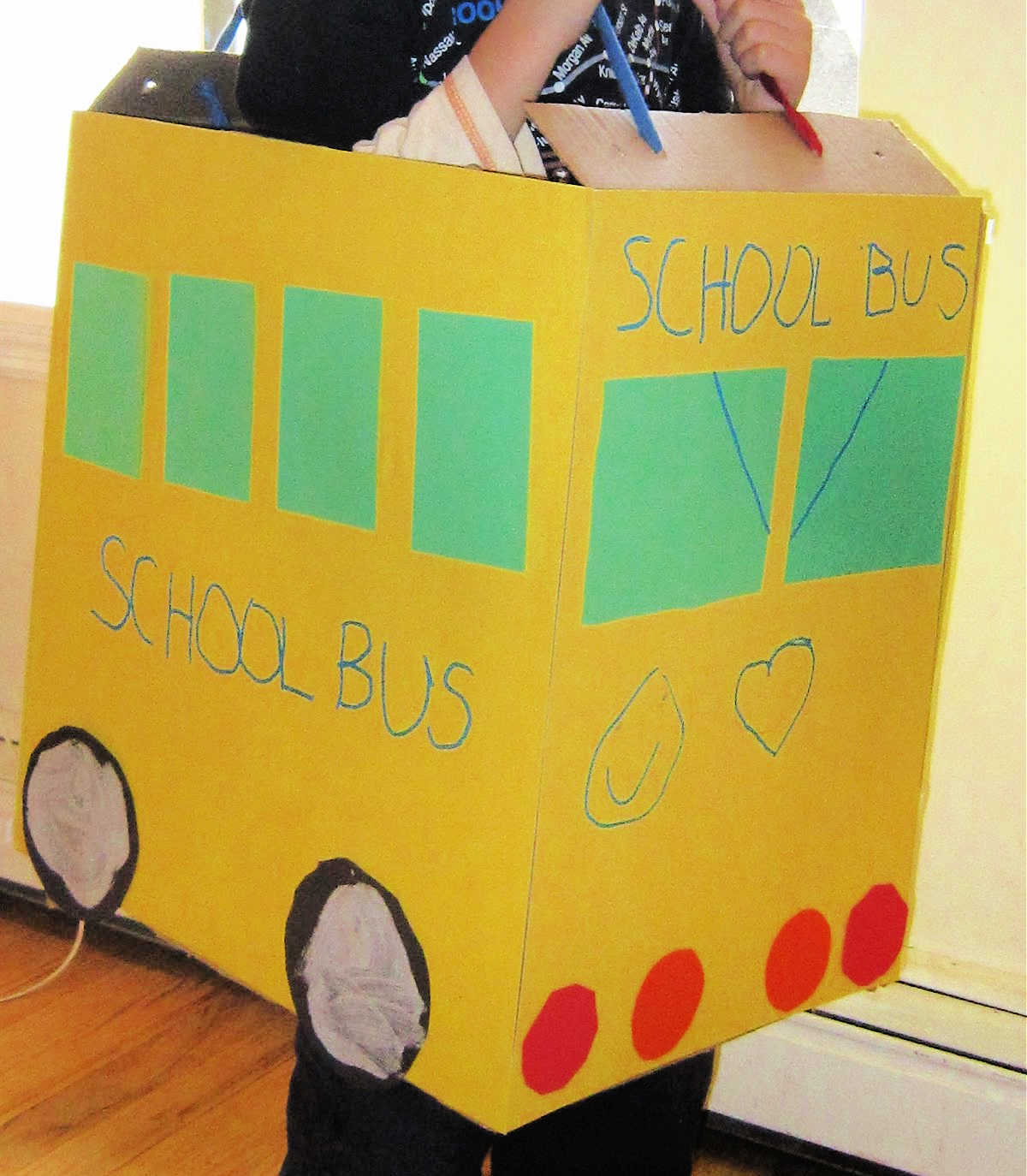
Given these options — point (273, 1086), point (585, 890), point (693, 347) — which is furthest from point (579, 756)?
A: point (273, 1086)

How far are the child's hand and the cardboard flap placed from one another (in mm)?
26

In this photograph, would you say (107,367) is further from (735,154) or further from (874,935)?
(874,935)

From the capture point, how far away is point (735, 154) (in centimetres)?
54

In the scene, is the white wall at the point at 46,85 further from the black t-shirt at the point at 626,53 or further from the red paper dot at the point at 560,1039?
the red paper dot at the point at 560,1039

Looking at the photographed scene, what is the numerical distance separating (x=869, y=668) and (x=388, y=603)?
9.0 inches

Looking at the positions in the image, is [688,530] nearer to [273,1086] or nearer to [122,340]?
[122,340]

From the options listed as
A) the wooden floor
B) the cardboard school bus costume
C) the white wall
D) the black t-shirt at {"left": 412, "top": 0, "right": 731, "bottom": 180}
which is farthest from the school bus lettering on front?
the white wall

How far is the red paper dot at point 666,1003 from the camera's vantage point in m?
0.57

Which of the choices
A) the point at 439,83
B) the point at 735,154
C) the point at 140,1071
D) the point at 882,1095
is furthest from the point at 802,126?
the point at 140,1071

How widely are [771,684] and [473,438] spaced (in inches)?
6.8

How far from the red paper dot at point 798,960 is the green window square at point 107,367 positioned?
368mm

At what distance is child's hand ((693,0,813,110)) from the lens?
61 cm

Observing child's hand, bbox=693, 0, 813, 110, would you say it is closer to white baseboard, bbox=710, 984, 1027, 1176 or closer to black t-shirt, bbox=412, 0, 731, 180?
black t-shirt, bbox=412, 0, 731, 180

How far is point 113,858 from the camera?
2.19 ft
